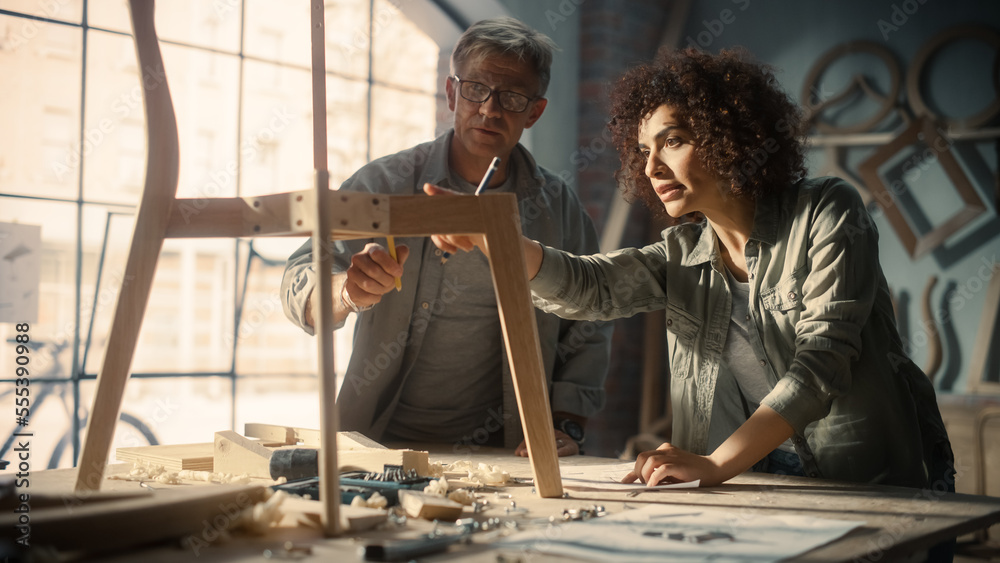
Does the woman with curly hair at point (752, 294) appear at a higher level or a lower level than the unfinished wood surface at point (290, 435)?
higher

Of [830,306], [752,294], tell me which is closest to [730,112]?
[752,294]

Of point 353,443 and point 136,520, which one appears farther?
point 353,443

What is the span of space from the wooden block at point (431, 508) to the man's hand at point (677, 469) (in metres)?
0.37

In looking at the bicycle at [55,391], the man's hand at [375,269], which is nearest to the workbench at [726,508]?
the man's hand at [375,269]

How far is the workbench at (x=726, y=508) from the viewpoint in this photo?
0.80 m

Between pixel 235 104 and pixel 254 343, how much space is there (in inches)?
40.3

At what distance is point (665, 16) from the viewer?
435 centimetres

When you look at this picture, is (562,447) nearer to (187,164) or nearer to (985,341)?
(187,164)

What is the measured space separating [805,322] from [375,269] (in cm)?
70

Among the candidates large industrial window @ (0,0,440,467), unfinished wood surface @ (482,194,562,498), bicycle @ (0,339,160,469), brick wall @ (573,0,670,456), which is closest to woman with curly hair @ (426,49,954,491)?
unfinished wood surface @ (482,194,562,498)

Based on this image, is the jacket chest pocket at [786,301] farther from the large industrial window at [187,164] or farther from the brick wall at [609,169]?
the brick wall at [609,169]

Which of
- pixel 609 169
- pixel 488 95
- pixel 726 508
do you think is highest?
pixel 609 169

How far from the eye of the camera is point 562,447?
165 cm

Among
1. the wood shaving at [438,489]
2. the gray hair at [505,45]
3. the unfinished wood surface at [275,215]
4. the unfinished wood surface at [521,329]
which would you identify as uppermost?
the gray hair at [505,45]
